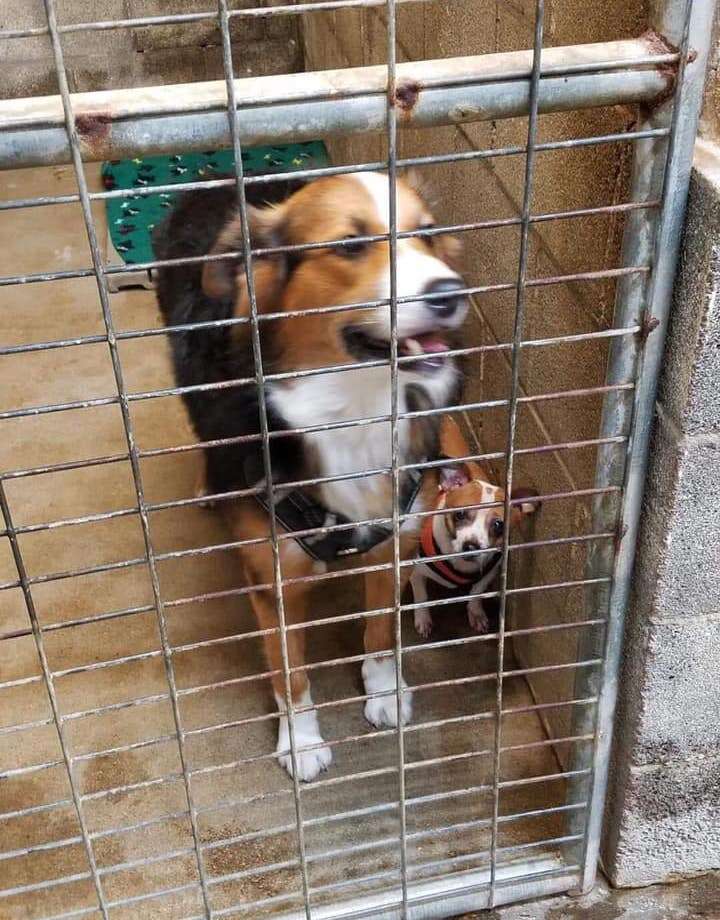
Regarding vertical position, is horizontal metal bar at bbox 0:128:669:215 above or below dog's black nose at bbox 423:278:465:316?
above

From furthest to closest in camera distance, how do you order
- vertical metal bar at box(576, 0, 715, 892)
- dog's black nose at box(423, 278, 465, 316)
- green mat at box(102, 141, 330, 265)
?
Result: green mat at box(102, 141, 330, 265) → dog's black nose at box(423, 278, 465, 316) → vertical metal bar at box(576, 0, 715, 892)

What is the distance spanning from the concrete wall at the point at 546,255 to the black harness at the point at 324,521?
0.88ft

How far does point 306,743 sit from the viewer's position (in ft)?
6.41

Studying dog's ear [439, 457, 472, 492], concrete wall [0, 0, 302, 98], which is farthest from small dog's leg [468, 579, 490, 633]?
concrete wall [0, 0, 302, 98]

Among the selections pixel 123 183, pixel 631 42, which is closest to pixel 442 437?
pixel 631 42

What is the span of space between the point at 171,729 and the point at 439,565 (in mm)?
651

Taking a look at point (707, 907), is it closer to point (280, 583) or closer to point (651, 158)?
point (280, 583)

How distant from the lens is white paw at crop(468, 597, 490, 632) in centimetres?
222

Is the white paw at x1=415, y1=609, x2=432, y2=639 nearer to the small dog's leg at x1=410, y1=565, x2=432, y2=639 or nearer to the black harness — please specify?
the small dog's leg at x1=410, y1=565, x2=432, y2=639

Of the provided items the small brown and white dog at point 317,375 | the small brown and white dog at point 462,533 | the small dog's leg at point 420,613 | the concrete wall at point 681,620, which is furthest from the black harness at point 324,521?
the concrete wall at point 681,620

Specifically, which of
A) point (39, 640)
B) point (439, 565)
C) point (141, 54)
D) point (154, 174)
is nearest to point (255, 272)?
point (39, 640)

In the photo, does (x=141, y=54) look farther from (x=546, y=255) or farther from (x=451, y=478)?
(x=546, y=255)

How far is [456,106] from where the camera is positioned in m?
0.99

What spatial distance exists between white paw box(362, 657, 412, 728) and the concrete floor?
1.3 inches
